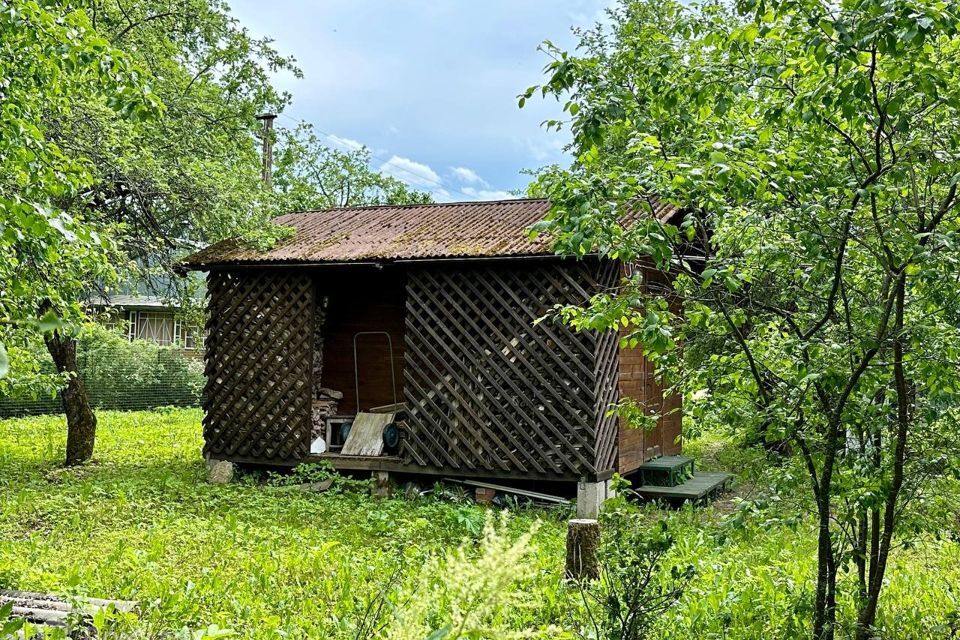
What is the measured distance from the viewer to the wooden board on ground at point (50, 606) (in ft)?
12.8

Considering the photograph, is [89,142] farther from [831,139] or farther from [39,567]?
[831,139]

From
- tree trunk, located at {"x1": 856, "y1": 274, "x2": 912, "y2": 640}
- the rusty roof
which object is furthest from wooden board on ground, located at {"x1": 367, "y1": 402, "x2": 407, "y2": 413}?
tree trunk, located at {"x1": 856, "y1": 274, "x2": 912, "y2": 640}

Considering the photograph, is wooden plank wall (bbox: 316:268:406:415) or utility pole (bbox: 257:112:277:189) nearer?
wooden plank wall (bbox: 316:268:406:415)

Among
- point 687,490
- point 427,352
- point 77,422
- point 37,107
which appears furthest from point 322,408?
point 37,107

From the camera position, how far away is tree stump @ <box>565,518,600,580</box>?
4727mm

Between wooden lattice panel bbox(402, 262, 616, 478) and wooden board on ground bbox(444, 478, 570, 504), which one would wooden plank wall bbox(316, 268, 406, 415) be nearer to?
wooden lattice panel bbox(402, 262, 616, 478)

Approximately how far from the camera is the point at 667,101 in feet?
10.5

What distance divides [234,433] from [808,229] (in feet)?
26.6

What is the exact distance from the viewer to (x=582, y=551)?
186 inches

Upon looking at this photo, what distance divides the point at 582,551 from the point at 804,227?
2.51 meters

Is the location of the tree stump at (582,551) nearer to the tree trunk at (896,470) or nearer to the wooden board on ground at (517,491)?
the tree trunk at (896,470)

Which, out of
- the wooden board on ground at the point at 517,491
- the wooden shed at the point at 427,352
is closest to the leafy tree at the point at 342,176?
the wooden shed at the point at 427,352

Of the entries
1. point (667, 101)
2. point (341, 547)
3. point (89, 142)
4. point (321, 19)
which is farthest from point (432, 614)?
point (321, 19)

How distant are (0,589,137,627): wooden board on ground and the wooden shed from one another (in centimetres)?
452
